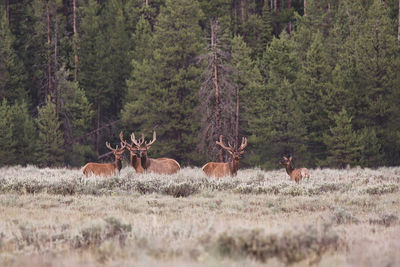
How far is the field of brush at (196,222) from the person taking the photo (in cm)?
584

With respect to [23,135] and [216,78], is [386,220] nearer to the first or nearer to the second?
[216,78]

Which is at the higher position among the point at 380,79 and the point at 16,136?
the point at 380,79

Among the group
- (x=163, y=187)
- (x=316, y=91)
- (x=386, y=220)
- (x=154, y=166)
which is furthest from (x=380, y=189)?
(x=316, y=91)

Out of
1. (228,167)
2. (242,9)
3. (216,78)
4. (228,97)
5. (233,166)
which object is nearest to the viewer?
(233,166)

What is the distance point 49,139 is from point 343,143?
599 inches

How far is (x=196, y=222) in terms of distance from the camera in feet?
26.7

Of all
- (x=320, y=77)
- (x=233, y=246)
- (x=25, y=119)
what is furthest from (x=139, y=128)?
(x=233, y=246)

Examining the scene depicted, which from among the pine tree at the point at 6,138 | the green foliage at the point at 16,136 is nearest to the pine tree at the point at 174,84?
the green foliage at the point at 16,136

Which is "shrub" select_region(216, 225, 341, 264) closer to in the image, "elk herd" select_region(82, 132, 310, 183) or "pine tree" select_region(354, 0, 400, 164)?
"elk herd" select_region(82, 132, 310, 183)

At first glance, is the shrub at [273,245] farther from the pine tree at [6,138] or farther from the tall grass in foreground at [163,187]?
the pine tree at [6,138]

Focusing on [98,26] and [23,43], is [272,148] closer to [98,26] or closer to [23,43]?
[98,26]

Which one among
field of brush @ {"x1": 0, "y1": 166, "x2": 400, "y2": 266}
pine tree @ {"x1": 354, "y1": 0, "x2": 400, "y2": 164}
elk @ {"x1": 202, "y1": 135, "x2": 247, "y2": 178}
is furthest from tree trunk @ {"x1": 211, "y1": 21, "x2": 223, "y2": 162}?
pine tree @ {"x1": 354, "y1": 0, "x2": 400, "y2": 164}

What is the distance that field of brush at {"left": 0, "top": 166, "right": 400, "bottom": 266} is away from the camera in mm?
5844

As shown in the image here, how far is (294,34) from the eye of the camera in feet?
108
